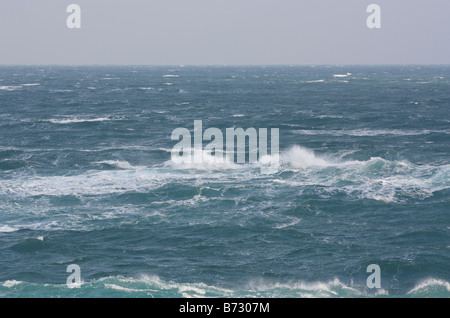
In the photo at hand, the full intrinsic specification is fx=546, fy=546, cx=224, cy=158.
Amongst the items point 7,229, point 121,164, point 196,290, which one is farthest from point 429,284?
point 121,164

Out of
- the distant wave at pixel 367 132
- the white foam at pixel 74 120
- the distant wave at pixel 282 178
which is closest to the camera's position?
the distant wave at pixel 282 178

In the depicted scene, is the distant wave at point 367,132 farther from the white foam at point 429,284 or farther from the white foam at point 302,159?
the white foam at point 429,284

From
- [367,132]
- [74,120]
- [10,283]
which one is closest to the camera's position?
[10,283]

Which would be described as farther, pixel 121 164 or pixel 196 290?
pixel 121 164

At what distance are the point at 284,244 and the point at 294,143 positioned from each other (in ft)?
127

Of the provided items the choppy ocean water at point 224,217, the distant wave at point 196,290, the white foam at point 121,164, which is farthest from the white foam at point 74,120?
the distant wave at point 196,290

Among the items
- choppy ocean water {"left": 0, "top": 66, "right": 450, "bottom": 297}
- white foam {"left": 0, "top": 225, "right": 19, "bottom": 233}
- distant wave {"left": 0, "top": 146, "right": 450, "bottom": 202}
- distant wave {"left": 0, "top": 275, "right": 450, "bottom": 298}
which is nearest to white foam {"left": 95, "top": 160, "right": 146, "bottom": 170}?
distant wave {"left": 0, "top": 146, "right": 450, "bottom": 202}

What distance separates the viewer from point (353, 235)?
4200 centimetres

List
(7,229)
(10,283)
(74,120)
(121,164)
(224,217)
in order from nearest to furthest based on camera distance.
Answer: (10,283)
(7,229)
(224,217)
(121,164)
(74,120)

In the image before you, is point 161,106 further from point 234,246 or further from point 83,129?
point 234,246

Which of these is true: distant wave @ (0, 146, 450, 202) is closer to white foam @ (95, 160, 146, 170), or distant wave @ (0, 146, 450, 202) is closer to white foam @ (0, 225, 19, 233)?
white foam @ (95, 160, 146, 170)

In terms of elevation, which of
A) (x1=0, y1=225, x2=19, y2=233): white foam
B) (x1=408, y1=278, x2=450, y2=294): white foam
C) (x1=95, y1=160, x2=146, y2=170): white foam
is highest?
(x1=95, y1=160, x2=146, y2=170): white foam

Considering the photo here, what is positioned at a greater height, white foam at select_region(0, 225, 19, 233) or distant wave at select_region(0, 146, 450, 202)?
distant wave at select_region(0, 146, 450, 202)

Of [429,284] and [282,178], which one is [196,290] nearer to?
[429,284]
